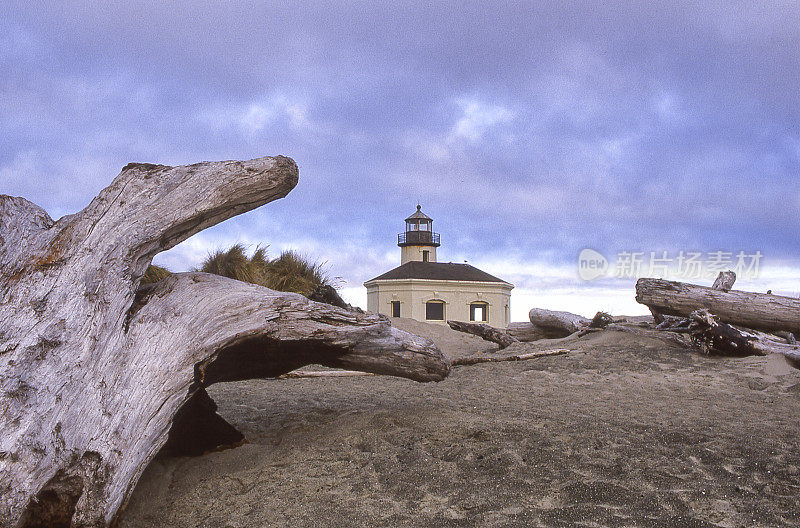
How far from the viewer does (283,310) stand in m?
4.73

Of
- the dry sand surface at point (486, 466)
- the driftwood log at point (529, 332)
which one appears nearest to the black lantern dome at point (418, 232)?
the driftwood log at point (529, 332)

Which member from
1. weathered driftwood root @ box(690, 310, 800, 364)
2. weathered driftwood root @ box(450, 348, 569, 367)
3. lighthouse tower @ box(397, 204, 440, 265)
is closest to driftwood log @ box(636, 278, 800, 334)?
weathered driftwood root @ box(690, 310, 800, 364)

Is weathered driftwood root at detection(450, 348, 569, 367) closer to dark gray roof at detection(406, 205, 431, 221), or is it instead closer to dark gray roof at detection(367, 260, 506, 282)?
dark gray roof at detection(367, 260, 506, 282)

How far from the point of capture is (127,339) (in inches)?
158

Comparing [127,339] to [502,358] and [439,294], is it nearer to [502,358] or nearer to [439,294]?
[502,358]

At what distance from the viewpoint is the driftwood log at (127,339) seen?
135 inches

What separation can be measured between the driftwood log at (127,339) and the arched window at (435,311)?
79.1 feet

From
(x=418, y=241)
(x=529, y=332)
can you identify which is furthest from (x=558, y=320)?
(x=418, y=241)

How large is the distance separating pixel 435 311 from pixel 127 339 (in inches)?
1024

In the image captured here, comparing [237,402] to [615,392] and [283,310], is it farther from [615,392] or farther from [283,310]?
[615,392]

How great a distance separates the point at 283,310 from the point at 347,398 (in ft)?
8.06

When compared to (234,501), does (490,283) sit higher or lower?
higher

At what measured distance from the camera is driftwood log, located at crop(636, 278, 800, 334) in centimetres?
1097

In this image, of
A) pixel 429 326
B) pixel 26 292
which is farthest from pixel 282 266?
pixel 26 292
